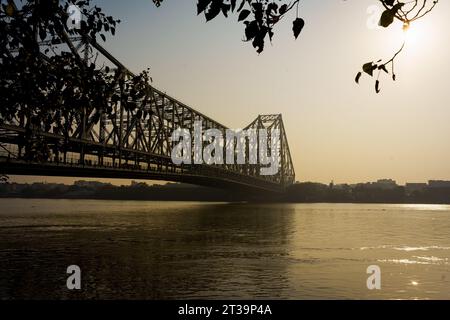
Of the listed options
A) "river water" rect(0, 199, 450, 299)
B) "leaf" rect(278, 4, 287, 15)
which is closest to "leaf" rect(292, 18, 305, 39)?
"leaf" rect(278, 4, 287, 15)

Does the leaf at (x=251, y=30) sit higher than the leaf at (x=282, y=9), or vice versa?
the leaf at (x=282, y=9)

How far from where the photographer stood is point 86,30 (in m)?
7.16

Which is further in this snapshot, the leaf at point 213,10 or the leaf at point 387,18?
the leaf at point 213,10

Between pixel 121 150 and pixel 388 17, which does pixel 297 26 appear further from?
pixel 121 150

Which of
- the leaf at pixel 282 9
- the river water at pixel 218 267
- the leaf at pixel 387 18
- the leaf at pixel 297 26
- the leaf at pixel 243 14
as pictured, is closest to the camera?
the leaf at pixel 387 18

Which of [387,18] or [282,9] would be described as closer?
[387,18]

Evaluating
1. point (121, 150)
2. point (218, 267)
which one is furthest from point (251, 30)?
point (121, 150)

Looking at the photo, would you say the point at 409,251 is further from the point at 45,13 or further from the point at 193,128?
the point at 193,128

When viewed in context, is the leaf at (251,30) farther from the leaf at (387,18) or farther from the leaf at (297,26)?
the leaf at (387,18)

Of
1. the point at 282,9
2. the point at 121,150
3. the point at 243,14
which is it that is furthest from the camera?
the point at 121,150

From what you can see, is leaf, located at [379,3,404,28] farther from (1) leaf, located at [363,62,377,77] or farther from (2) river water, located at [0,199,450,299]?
(2) river water, located at [0,199,450,299]

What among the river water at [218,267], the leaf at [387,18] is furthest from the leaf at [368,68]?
the river water at [218,267]

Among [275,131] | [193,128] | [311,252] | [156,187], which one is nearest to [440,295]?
[311,252]

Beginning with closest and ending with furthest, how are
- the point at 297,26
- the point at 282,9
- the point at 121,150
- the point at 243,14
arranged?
the point at 297,26 → the point at 243,14 → the point at 282,9 → the point at 121,150
